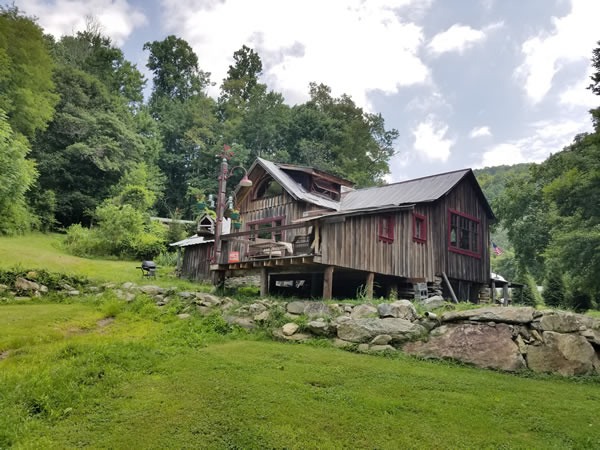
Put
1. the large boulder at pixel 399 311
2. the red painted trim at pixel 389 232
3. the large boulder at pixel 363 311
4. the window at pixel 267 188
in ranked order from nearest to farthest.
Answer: the large boulder at pixel 399 311 < the large boulder at pixel 363 311 < the red painted trim at pixel 389 232 < the window at pixel 267 188

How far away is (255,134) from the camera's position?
47406 mm

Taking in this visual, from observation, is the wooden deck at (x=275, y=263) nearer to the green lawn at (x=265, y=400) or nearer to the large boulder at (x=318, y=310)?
the large boulder at (x=318, y=310)

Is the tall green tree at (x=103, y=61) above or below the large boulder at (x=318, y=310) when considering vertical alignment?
above

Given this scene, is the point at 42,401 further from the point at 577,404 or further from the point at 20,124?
the point at 20,124

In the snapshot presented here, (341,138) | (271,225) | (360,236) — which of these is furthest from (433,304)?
(341,138)

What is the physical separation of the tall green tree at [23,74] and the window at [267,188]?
19.3 meters

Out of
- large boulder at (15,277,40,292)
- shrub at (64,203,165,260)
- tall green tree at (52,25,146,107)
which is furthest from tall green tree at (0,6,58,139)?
large boulder at (15,277,40,292)

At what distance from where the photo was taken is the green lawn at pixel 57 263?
1739 centimetres

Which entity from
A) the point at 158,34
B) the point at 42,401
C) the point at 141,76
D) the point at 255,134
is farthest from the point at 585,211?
the point at 158,34

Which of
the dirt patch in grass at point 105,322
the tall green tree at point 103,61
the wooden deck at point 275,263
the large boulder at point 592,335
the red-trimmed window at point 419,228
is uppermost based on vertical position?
the tall green tree at point 103,61

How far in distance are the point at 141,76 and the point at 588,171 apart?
150 ft

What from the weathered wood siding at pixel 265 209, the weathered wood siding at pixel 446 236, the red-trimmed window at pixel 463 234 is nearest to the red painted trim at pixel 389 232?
the weathered wood siding at pixel 446 236

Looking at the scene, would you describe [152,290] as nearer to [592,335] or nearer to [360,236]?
[360,236]

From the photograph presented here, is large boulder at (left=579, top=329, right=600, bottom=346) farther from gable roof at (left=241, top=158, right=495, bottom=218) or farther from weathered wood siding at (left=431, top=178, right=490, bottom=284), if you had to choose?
gable roof at (left=241, top=158, right=495, bottom=218)
